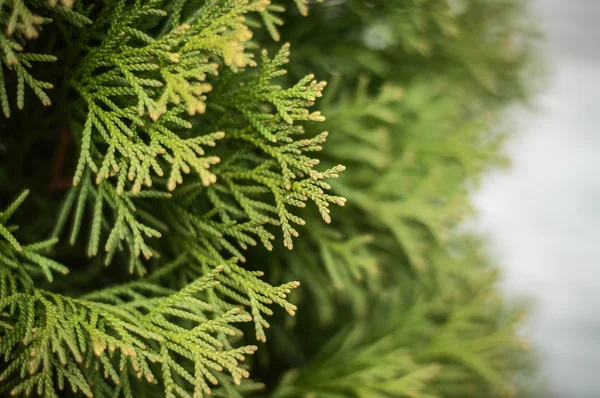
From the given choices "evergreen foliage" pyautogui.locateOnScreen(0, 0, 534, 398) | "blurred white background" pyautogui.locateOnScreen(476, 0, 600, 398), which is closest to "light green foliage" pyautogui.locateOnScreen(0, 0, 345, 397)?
"evergreen foliage" pyautogui.locateOnScreen(0, 0, 534, 398)

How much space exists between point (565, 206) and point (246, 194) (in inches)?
109

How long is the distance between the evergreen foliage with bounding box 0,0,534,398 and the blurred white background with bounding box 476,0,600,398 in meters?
1.37

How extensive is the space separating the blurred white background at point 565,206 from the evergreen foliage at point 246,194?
1.37 m

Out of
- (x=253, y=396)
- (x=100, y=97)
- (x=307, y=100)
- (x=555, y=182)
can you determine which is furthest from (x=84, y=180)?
(x=555, y=182)

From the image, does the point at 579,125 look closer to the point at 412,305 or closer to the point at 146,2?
the point at 412,305

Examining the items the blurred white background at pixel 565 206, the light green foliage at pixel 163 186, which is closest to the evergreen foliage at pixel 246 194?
the light green foliage at pixel 163 186

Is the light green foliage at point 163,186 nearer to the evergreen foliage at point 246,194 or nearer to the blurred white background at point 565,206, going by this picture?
the evergreen foliage at point 246,194

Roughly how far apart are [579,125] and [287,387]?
2848 millimetres

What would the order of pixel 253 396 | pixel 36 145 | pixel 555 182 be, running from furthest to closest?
pixel 555 182 < pixel 253 396 < pixel 36 145

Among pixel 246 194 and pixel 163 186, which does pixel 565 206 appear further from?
pixel 163 186

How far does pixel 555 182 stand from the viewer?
10.8 ft

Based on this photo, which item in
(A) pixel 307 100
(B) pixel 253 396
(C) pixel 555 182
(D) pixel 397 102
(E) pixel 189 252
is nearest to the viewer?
(A) pixel 307 100

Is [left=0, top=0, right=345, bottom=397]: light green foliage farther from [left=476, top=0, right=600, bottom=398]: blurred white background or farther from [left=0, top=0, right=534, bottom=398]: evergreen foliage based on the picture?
[left=476, top=0, right=600, bottom=398]: blurred white background

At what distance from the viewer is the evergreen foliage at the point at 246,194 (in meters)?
0.81
